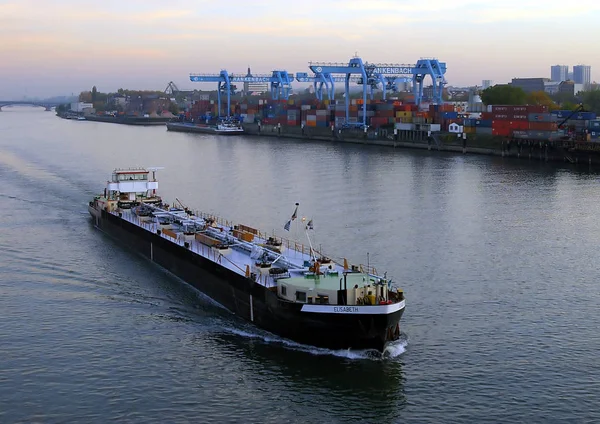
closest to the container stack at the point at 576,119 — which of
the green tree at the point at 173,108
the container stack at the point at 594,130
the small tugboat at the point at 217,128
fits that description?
the container stack at the point at 594,130

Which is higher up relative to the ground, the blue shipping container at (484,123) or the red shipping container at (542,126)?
the blue shipping container at (484,123)

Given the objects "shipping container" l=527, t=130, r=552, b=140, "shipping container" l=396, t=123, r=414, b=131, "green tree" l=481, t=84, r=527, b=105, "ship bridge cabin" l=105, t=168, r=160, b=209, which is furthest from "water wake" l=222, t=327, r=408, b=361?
"green tree" l=481, t=84, r=527, b=105

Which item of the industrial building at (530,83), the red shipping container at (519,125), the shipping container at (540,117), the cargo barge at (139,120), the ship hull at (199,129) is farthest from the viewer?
the industrial building at (530,83)

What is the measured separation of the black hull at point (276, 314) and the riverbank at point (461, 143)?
34.7 m

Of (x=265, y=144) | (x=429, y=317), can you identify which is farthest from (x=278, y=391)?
(x=265, y=144)

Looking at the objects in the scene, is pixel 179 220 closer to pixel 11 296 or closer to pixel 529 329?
pixel 11 296

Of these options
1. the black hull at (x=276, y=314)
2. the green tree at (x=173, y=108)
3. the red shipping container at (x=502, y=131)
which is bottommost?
the black hull at (x=276, y=314)

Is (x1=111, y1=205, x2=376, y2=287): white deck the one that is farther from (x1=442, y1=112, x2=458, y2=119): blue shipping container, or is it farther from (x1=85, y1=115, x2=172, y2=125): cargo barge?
(x1=85, y1=115, x2=172, y2=125): cargo barge

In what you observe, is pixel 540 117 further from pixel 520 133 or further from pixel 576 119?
pixel 576 119

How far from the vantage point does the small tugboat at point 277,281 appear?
1296 centimetres

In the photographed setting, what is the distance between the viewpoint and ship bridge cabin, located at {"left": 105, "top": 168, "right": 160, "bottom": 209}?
2712 cm

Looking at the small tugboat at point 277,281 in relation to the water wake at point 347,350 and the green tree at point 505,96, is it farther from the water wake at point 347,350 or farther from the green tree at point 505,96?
the green tree at point 505,96

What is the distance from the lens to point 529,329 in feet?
47.6

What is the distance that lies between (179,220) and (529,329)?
11237 millimetres
